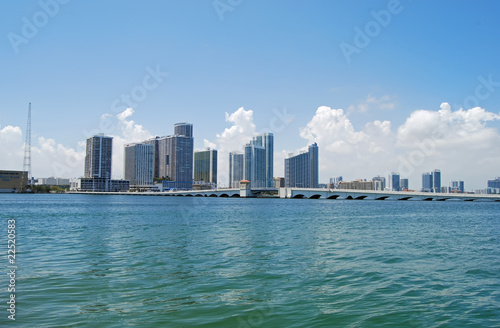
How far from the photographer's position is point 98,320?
35.2 feet

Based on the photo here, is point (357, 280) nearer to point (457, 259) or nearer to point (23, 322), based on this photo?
point (457, 259)

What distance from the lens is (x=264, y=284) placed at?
1497cm

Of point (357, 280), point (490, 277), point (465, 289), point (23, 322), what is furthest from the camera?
point (490, 277)

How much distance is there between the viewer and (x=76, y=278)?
1591 cm

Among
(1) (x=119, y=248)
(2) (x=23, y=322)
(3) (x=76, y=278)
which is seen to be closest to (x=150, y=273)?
(3) (x=76, y=278)

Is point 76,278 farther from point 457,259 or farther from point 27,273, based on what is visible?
point 457,259

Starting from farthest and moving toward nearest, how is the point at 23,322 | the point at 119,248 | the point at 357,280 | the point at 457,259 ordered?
the point at 119,248, the point at 457,259, the point at 357,280, the point at 23,322

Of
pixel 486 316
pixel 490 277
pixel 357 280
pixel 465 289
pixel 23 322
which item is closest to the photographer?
pixel 23 322

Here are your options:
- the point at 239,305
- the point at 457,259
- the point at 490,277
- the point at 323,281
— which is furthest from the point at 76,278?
the point at 457,259

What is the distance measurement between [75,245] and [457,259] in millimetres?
23904

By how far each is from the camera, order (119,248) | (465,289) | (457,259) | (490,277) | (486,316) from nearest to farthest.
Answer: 1. (486,316)
2. (465,289)
3. (490,277)
4. (457,259)
5. (119,248)

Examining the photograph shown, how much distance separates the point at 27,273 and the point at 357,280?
1435 centimetres

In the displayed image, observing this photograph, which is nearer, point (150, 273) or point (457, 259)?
point (150, 273)

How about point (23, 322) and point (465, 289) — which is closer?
point (23, 322)
